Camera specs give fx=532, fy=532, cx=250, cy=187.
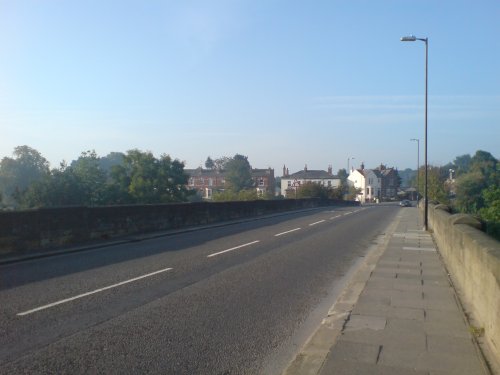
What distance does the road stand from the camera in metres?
5.95

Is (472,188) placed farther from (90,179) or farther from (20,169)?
(20,169)

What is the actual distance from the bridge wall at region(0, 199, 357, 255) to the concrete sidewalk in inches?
386

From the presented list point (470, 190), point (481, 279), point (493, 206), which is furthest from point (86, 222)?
point (470, 190)

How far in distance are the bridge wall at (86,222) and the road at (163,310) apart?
4.51 feet

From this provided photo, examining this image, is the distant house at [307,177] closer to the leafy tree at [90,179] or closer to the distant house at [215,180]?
the distant house at [215,180]

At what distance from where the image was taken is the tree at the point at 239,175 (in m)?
137

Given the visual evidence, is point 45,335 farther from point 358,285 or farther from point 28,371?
point 358,285

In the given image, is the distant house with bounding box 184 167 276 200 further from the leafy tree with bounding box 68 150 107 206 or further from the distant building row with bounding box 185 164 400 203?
the leafy tree with bounding box 68 150 107 206

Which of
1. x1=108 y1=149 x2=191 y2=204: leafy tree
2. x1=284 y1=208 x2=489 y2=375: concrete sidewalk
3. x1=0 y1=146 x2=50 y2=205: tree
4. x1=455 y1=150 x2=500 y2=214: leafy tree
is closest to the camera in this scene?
x1=284 y1=208 x2=489 y2=375: concrete sidewalk

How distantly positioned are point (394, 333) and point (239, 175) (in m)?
132

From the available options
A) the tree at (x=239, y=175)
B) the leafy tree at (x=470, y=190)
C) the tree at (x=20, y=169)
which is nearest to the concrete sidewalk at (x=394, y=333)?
the leafy tree at (x=470, y=190)

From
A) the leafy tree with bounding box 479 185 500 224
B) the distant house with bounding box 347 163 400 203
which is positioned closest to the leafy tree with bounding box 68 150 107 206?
the leafy tree with bounding box 479 185 500 224

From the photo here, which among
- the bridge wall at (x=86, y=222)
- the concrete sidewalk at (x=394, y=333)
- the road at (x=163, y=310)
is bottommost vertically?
the road at (x=163, y=310)

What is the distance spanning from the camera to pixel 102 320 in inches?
300
